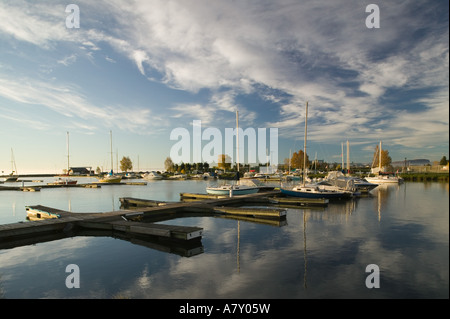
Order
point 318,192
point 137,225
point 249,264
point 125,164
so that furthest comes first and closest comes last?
point 125,164 < point 318,192 < point 137,225 < point 249,264

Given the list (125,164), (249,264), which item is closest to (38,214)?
(249,264)

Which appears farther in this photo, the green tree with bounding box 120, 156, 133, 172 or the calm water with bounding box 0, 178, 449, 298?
the green tree with bounding box 120, 156, 133, 172

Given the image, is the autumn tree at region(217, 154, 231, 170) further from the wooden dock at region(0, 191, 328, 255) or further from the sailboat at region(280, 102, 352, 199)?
the wooden dock at region(0, 191, 328, 255)

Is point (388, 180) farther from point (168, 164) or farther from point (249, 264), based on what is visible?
point (168, 164)

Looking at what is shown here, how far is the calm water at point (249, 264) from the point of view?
32.4 feet

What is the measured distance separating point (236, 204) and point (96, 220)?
1746 centimetres

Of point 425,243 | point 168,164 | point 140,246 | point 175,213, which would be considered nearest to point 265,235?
point 140,246

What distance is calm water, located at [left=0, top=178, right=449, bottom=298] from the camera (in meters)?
9.88

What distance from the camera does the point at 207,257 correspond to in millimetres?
13773

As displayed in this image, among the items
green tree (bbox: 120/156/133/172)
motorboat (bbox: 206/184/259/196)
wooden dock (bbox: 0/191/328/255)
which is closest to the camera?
wooden dock (bbox: 0/191/328/255)

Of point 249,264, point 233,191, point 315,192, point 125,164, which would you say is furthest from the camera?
point 125,164

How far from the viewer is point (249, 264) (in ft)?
41.5

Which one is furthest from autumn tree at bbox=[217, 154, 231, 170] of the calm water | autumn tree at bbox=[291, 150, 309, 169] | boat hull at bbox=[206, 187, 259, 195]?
the calm water
